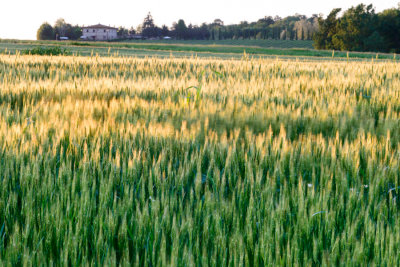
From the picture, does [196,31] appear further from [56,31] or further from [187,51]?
[187,51]

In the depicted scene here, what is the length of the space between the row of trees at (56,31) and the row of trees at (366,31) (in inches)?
3001

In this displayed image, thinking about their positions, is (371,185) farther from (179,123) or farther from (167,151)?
(179,123)

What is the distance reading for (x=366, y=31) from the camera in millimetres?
65125

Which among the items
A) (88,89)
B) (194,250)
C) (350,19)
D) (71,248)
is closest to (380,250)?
(194,250)

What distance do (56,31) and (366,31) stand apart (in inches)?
3390

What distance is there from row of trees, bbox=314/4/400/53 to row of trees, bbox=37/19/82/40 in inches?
3001

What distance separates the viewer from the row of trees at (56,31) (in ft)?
360

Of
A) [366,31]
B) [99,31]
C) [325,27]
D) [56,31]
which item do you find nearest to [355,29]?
[366,31]

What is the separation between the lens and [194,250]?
1.22 metres

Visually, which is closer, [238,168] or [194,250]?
[194,250]

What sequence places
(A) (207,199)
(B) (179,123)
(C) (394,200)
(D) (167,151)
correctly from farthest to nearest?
1. (B) (179,123)
2. (D) (167,151)
3. (C) (394,200)
4. (A) (207,199)

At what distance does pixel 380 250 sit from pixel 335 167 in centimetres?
68

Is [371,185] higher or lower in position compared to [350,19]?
lower

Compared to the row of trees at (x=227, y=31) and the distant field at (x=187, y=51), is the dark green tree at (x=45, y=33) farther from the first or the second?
the distant field at (x=187, y=51)
